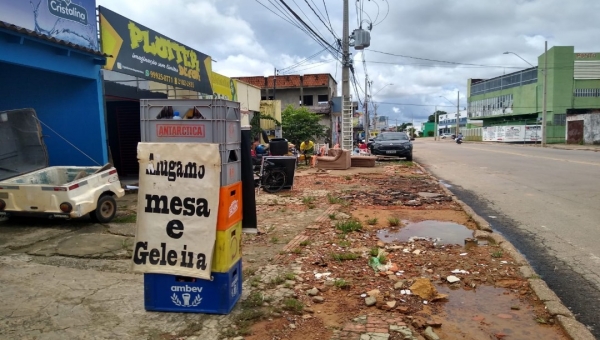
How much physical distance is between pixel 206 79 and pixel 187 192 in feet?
44.8

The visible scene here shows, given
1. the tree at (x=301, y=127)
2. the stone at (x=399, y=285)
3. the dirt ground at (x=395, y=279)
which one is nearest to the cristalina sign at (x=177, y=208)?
the dirt ground at (x=395, y=279)

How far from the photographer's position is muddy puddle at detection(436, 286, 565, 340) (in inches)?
140

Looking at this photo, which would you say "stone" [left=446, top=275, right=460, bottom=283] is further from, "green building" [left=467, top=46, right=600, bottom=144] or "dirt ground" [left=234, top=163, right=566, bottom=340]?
"green building" [left=467, top=46, right=600, bottom=144]

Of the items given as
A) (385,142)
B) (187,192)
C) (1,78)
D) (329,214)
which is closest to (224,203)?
(187,192)

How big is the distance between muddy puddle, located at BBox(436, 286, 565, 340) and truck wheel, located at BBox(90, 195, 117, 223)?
5688mm

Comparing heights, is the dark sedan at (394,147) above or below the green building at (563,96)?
below

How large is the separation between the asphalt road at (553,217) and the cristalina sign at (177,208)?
3425 millimetres

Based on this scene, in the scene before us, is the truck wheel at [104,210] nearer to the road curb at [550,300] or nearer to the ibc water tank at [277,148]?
the road curb at [550,300]

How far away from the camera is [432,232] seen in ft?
23.1

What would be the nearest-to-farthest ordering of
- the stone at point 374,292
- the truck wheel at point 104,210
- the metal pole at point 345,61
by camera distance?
1. the stone at point 374,292
2. the truck wheel at point 104,210
3. the metal pole at point 345,61

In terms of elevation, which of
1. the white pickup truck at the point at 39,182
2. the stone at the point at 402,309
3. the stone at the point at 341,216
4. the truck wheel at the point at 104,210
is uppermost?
the white pickup truck at the point at 39,182

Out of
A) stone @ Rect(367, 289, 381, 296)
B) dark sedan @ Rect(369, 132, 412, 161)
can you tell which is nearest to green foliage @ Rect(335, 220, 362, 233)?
stone @ Rect(367, 289, 381, 296)

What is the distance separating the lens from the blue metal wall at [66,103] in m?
9.72

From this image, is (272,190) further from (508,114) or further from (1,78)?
(508,114)
